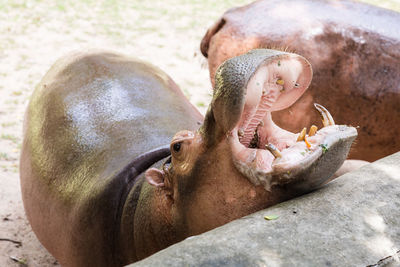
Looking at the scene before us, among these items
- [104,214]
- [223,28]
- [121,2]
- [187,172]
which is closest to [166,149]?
[104,214]

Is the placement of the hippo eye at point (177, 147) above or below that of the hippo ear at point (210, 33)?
above

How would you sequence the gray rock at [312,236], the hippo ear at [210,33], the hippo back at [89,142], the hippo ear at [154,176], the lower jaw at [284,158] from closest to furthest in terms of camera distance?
the gray rock at [312,236] < the lower jaw at [284,158] < the hippo ear at [154,176] < the hippo back at [89,142] < the hippo ear at [210,33]

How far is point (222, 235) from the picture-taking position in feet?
5.38

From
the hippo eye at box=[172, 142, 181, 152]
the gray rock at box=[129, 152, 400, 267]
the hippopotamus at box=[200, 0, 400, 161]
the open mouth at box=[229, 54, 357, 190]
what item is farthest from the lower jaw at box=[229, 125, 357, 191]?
the hippopotamus at box=[200, 0, 400, 161]

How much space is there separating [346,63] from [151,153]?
1.85 meters

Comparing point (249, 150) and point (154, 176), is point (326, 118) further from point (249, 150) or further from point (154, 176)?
point (154, 176)

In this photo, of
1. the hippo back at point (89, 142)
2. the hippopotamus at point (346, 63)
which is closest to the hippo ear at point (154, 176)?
the hippo back at point (89, 142)

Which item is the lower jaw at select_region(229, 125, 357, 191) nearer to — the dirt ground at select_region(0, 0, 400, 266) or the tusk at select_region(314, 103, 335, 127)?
the tusk at select_region(314, 103, 335, 127)

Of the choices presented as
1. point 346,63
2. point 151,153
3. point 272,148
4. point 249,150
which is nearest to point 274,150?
point 272,148

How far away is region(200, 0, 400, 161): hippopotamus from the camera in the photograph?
12.3 ft

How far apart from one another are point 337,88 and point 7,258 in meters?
2.72

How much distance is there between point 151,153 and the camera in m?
2.77

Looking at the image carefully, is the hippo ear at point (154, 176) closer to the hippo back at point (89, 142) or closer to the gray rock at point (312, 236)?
the hippo back at point (89, 142)

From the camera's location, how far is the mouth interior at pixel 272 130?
1746mm
